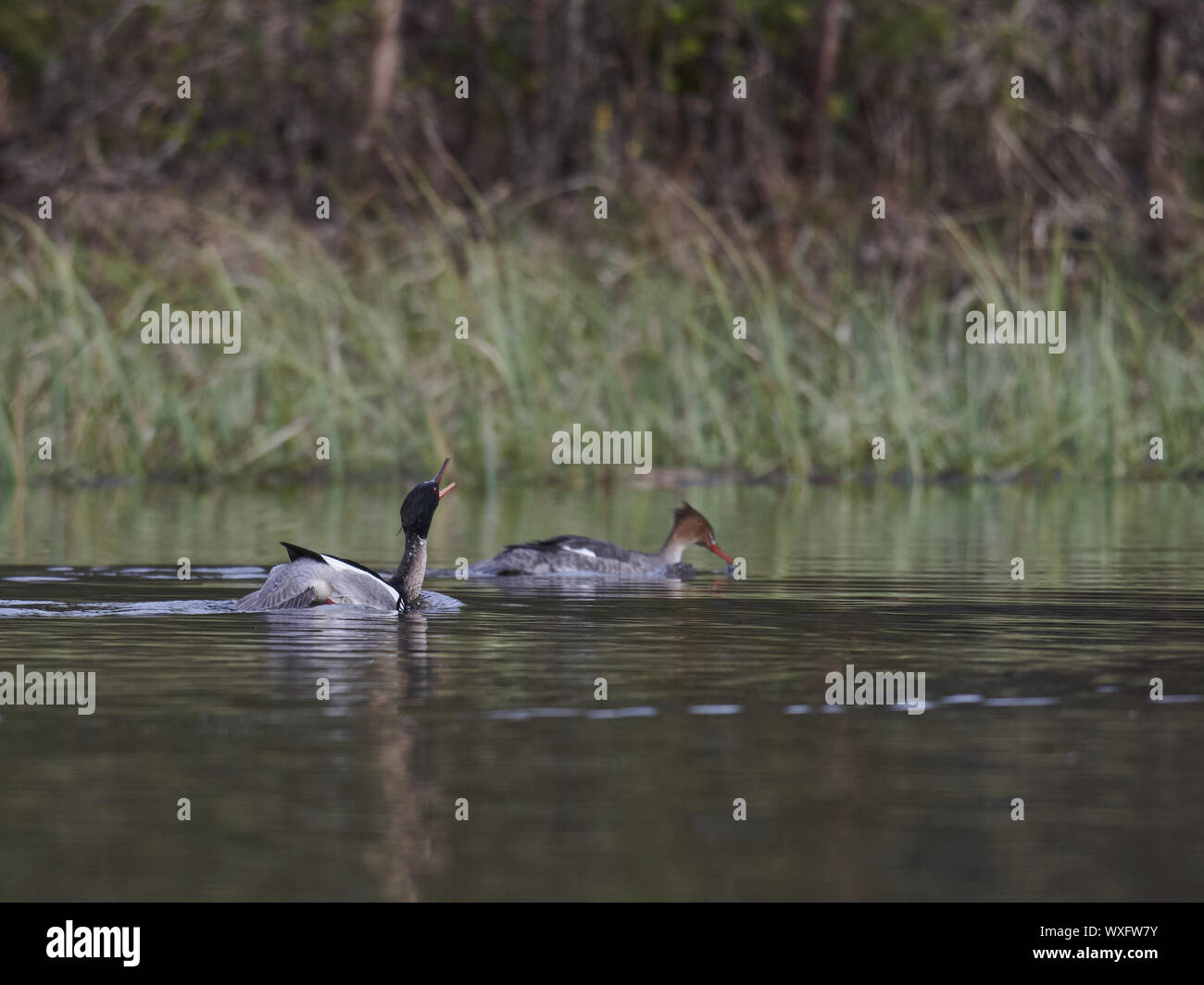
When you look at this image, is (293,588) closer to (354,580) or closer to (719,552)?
(354,580)

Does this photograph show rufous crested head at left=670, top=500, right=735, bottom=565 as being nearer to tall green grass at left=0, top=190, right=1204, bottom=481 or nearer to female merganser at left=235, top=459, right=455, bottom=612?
female merganser at left=235, top=459, right=455, bottom=612

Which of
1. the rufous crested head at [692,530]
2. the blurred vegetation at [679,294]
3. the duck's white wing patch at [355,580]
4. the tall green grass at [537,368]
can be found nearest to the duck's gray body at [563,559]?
the rufous crested head at [692,530]

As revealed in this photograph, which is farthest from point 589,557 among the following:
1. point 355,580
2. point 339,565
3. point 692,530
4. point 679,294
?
point 679,294

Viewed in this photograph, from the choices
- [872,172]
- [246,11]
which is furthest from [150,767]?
[246,11]

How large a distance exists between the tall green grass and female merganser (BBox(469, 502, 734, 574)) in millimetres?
5257

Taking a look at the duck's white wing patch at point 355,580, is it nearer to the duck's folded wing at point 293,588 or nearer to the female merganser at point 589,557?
the duck's folded wing at point 293,588

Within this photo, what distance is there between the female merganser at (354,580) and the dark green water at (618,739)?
5.8 inches

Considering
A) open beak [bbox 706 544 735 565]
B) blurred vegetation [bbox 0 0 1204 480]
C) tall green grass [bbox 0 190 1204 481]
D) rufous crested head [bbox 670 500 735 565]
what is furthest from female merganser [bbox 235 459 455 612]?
tall green grass [bbox 0 190 1204 481]

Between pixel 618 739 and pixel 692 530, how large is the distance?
5341mm

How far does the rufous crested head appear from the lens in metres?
11.6

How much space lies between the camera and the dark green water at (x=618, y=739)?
16.1ft

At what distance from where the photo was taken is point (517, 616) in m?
9.36

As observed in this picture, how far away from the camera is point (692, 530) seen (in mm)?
11633
